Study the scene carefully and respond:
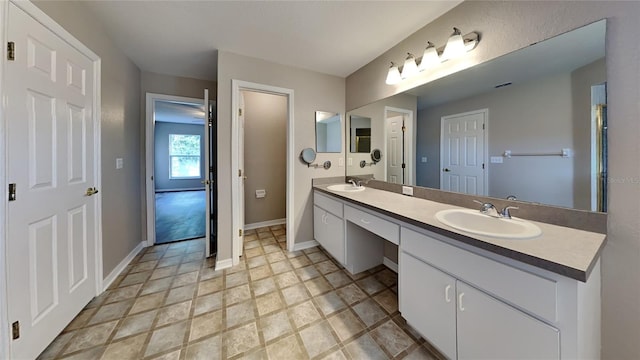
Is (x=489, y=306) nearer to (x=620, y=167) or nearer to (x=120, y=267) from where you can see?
(x=620, y=167)

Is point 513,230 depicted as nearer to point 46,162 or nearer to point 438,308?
point 438,308

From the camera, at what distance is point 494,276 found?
0.88 metres

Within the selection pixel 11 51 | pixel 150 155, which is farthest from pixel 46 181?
pixel 150 155

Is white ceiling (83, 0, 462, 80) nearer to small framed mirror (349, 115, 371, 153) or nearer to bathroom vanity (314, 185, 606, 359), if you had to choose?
small framed mirror (349, 115, 371, 153)

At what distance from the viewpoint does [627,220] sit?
2.93 feet

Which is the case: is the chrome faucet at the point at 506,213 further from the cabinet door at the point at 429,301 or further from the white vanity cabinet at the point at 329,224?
the white vanity cabinet at the point at 329,224

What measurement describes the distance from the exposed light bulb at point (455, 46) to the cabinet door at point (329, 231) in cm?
160

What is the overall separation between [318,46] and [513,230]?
6.98ft

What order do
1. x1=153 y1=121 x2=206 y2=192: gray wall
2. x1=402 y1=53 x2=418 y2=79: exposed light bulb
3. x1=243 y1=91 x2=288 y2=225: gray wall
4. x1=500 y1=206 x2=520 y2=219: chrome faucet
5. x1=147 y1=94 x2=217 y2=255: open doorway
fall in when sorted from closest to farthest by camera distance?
x1=500 y1=206 x2=520 y2=219: chrome faucet → x1=402 y1=53 x2=418 y2=79: exposed light bulb → x1=147 y1=94 x2=217 y2=255: open doorway → x1=243 y1=91 x2=288 y2=225: gray wall → x1=153 y1=121 x2=206 y2=192: gray wall

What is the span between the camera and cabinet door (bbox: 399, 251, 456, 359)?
3.50ft

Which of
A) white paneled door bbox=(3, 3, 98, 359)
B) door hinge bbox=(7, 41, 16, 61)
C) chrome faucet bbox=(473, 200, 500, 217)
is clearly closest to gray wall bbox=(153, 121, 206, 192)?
white paneled door bbox=(3, 3, 98, 359)

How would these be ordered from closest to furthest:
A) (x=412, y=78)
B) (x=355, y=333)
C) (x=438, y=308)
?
(x=438, y=308)
(x=355, y=333)
(x=412, y=78)

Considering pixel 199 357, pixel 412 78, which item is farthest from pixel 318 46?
pixel 199 357

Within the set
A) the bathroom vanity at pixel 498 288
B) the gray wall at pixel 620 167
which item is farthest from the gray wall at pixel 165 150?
the gray wall at pixel 620 167
